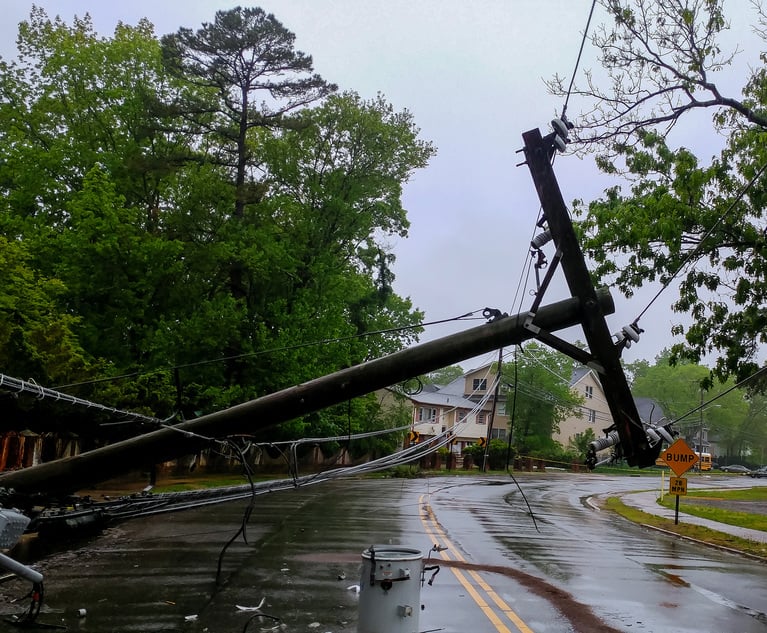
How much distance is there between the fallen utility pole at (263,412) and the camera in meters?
7.90

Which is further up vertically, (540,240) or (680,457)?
(540,240)

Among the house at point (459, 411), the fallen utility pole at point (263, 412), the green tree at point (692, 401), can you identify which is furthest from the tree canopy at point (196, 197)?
the green tree at point (692, 401)

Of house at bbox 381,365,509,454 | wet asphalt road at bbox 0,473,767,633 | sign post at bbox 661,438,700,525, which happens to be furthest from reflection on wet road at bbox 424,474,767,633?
house at bbox 381,365,509,454

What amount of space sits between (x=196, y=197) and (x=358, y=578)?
25.1m

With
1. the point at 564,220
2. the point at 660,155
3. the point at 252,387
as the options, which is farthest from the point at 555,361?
the point at 564,220

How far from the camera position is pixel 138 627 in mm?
7715

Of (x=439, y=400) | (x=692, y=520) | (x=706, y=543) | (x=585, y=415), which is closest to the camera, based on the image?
(x=706, y=543)

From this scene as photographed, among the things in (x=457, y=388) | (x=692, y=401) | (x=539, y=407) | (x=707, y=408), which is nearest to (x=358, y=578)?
(x=539, y=407)

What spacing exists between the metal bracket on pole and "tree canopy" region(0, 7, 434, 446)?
20259 millimetres

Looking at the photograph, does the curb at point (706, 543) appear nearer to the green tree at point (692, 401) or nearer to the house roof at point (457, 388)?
the house roof at point (457, 388)

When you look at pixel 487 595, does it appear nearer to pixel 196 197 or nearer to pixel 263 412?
pixel 263 412

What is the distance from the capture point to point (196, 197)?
108ft

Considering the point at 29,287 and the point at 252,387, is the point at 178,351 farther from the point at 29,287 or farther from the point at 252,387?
the point at 29,287

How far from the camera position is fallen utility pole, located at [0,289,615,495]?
790 centimetres
